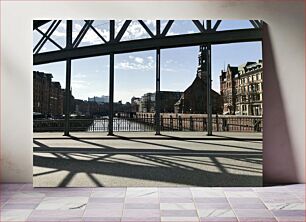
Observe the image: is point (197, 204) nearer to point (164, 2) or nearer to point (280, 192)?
point (280, 192)

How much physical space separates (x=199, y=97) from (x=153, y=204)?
4727 mm

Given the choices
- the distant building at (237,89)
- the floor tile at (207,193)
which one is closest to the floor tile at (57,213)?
the floor tile at (207,193)

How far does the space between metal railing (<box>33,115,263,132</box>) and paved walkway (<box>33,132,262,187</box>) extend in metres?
0.23

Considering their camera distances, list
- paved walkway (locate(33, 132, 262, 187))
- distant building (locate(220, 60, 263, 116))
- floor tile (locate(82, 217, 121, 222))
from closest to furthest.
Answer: floor tile (locate(82, 217, 121, 222)), paved walkway (locate(33, 132, 262, 187)), distant building (locate(220, 60, 263, 116))

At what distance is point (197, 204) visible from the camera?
2.71 meters

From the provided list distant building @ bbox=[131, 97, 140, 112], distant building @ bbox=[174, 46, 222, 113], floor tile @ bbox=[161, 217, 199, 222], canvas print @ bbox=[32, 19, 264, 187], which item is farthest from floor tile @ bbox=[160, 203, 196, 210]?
distant building @ bbox=[174, 46, 222, 113]

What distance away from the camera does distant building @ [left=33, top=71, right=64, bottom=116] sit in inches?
164

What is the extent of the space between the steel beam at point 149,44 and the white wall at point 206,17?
284cm

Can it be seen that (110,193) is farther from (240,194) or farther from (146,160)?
(146,160)

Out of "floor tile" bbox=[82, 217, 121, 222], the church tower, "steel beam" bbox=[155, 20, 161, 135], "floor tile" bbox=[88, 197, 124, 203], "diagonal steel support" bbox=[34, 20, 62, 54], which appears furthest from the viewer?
"steel beam" bbox=[155, 20, 161, 135]

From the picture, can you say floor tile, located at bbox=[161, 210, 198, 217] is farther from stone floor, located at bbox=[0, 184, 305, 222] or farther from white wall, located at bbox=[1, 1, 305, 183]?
white wall, located at bbox=[1, 1, 305, 183]

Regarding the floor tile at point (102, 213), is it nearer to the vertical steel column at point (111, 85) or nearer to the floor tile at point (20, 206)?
the floor tile at point (20, 206)

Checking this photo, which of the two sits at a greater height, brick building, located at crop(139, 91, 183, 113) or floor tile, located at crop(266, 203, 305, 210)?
brick building, located at crop(139, 91, 183, 113)

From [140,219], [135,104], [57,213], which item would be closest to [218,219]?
[140,219]
